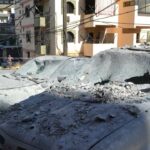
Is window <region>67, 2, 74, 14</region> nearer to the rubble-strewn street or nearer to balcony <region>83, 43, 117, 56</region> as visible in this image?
balcony <region>83, 43, 117, 56</region>

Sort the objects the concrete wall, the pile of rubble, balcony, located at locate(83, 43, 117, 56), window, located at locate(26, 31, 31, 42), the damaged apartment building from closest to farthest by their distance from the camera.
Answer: the pile of rubble, balcony, located at locate(83, 43, 117, 56), the damaged apartment building, the concrete wall, window, located at locate(26, 31, 31, 42)

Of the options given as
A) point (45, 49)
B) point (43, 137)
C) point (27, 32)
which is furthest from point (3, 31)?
point (43, 137)

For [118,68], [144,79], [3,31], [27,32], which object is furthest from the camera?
[3,31]

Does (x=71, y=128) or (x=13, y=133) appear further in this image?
(x=13, y=133)

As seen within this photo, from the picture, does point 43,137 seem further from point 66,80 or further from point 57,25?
point 57,25

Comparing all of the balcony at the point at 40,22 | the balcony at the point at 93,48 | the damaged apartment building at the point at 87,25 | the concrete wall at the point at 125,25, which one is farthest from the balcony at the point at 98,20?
the balcony at the point at 40,22

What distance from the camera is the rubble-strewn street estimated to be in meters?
3.17

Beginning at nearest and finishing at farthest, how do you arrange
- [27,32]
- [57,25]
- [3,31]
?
[57,25]
[27,32]
[3,31]

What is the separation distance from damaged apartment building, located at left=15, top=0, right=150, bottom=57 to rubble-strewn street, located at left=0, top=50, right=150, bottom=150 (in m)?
18.0

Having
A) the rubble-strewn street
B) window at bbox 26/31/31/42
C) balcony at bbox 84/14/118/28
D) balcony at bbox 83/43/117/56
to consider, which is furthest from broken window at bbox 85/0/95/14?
the rubble-strewn street

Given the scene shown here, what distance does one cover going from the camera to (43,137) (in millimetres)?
3342

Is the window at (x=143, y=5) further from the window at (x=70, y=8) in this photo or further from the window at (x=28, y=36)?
the window at (x=28, y=36)

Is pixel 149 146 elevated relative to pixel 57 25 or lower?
lower

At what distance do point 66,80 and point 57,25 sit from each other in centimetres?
1850
